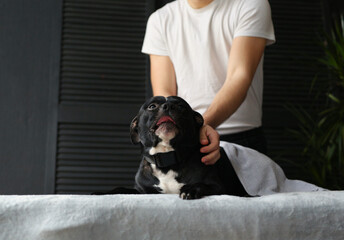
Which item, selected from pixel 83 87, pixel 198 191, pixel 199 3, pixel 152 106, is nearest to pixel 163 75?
pixel 199 3

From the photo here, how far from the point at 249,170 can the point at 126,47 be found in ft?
4.70

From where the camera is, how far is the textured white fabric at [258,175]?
1168 millimetres

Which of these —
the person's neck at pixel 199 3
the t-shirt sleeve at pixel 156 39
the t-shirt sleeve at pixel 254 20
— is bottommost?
the t-shirt sleeve at pixel 156 39

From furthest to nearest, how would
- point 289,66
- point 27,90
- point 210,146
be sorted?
1. point 289,66
2. point 27,90
3. point 210,146

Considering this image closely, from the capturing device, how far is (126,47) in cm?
242

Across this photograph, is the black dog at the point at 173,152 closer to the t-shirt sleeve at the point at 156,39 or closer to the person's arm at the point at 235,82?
the person's arm at the point at 235,82

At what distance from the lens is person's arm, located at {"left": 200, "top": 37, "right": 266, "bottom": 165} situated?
131cm

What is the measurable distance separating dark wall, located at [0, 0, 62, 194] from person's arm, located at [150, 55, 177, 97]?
0.81 meters

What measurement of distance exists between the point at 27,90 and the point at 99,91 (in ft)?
1.31

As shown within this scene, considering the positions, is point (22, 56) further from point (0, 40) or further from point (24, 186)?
point (24, 186)

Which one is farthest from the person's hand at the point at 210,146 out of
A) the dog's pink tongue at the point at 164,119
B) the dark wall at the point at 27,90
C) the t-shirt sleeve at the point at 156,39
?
the dark wall at the point at 27,90

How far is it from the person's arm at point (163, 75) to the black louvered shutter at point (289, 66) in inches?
33.8

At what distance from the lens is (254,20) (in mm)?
1541

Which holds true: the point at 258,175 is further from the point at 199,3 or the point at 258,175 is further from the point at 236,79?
the point at 199,3
